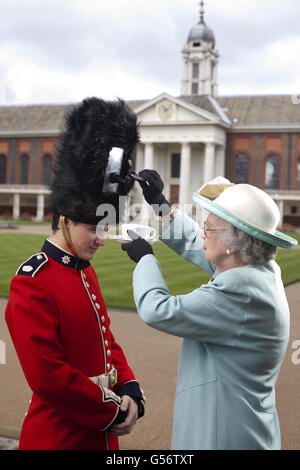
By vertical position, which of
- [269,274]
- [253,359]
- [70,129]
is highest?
[70,129]

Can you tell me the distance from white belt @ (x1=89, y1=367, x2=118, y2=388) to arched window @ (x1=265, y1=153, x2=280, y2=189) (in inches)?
1741

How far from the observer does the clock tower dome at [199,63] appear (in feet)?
189

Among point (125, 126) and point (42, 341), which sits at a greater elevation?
point (125, 126)

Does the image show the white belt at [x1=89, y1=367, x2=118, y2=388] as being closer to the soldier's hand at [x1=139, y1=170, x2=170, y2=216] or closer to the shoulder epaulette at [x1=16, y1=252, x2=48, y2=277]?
the shoulder epaulette at [x1=16, y1=252, x2=48, y2=277]

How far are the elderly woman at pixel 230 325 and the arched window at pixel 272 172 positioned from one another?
145ft

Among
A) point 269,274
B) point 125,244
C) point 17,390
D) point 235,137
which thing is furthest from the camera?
point 235,137

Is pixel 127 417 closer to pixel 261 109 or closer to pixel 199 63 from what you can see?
pixel 261 109

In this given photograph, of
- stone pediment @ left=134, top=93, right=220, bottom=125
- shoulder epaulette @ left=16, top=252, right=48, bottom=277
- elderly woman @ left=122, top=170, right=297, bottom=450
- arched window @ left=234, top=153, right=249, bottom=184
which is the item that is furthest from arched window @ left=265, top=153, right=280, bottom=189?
shoulder epaulette @ left=16, top=252, right=48, bottom=277

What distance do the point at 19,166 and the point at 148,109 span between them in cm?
1590

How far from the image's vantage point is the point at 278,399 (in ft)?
15.9

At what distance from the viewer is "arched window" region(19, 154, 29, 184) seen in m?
52.5

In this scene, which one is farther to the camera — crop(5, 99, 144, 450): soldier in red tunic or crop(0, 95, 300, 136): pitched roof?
crop(0, 95, 300, 136): pitched roof
